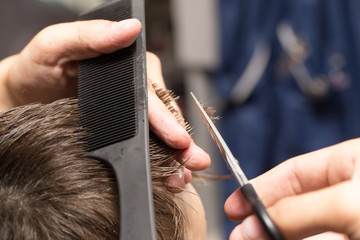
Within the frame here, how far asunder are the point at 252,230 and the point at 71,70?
435mm

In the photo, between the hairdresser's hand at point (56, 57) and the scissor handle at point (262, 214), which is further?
the hairdresser's hand at point (56, 57)

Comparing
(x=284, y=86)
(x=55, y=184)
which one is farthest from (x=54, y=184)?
(x=284, y=86)

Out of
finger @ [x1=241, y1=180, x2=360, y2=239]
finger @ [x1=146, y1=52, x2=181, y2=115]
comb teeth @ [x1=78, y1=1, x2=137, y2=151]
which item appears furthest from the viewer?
finger @ [x1=146, y1=52, x2=181, y2=115]

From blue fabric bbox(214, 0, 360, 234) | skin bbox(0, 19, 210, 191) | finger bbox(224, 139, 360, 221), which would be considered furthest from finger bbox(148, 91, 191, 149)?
blue fabric bbox(214, 0, 360, 234)

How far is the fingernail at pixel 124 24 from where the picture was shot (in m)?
0.48

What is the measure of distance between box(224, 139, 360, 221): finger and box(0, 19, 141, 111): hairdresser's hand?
0.87 feet

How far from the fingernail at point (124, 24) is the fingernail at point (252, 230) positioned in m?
0.29

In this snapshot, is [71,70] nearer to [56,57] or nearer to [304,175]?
[56,57]

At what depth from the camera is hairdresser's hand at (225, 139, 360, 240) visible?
321mm

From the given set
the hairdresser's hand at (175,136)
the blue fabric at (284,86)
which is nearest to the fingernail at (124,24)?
the hairdresser's hand at (175,136)

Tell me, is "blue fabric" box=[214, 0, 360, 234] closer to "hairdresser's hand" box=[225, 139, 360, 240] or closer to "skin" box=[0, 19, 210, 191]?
"skin" box=[0, 19, 210, 191]

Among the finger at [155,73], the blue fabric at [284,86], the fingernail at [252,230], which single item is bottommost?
the fingernail at [252,230]

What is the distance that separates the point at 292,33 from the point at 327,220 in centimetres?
127

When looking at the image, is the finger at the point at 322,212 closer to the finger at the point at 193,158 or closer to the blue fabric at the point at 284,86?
the finger at the point at 193,158
